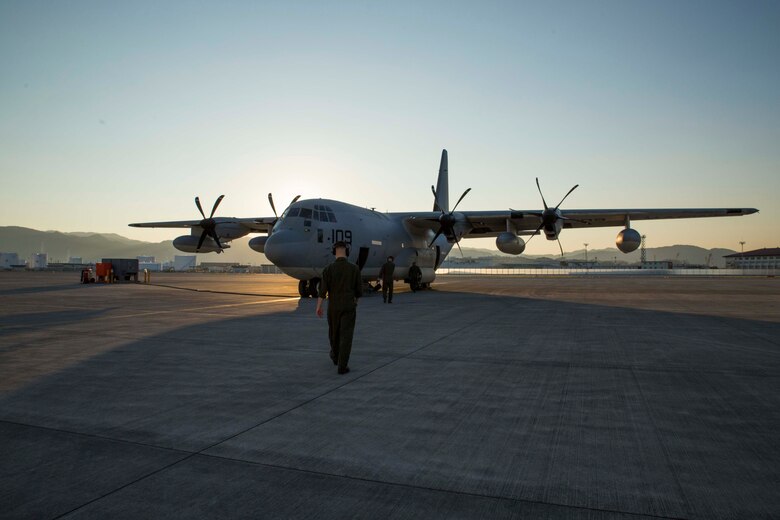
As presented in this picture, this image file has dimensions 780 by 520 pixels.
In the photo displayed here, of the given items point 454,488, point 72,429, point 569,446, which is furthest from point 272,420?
point 569,446

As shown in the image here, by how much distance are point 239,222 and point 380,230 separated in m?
9.99

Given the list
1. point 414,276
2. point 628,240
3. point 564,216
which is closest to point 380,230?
point 414,276

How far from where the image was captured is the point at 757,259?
502ft

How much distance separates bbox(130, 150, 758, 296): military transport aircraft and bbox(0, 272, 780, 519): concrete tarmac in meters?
10.5

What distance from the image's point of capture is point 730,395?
539 centimetres

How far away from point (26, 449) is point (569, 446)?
430 cm

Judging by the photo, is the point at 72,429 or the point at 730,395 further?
the point at 730,395

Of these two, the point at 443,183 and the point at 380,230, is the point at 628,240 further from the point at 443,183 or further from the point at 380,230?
the point at 443,183

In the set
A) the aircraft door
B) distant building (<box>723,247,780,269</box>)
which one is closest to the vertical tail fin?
the aircraft door

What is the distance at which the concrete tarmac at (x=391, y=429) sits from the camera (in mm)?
2953

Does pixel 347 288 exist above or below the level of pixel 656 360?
above

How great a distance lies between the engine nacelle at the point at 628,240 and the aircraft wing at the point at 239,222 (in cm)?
1870

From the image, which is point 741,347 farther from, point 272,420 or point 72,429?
point 72,429

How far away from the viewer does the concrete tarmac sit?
9.69 feet
